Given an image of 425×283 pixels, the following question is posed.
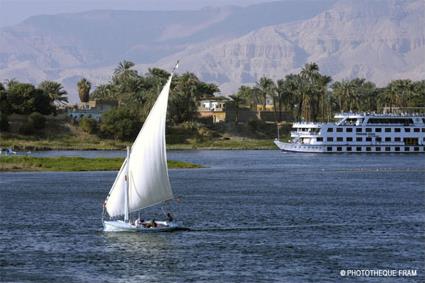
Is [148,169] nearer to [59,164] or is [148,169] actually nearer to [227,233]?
[227,233]

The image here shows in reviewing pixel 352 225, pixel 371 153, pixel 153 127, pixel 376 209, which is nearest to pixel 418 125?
pixel 371 153

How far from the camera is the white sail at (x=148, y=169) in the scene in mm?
53594

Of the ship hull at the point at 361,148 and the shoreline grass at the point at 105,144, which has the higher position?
the shoreline grass at the point at 105,144

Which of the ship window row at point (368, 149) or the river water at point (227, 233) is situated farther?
the ship window row at point (368, 149)

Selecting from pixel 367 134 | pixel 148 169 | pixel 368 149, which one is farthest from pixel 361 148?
pixel 148 169

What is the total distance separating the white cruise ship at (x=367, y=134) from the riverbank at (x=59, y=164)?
4813 cm

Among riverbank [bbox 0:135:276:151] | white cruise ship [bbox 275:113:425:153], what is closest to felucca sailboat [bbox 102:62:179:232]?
riverbank [bbox 0:135:276:151]

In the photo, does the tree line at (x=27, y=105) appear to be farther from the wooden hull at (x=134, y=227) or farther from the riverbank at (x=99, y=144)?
the wooden hull at (x=134, y=227)

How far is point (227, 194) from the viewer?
83.9 m

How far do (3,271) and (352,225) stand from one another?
23.7 m

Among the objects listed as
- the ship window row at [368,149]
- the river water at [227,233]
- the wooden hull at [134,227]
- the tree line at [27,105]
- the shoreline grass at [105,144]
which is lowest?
the river water at [227,233]

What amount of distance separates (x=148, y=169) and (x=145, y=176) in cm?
40

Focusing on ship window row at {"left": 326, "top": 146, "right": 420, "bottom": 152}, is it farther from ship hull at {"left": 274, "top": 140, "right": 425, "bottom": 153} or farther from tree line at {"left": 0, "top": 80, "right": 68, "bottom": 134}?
tree line at {"left": 0, "top": 80, "right": 68, "bottom": 134}

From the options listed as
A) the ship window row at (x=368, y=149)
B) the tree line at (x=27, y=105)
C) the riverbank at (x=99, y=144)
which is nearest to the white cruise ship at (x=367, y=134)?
the ship window row at (x=368, y=149)
